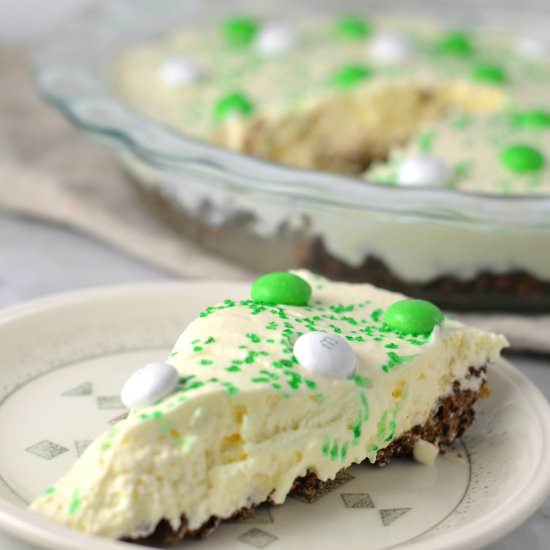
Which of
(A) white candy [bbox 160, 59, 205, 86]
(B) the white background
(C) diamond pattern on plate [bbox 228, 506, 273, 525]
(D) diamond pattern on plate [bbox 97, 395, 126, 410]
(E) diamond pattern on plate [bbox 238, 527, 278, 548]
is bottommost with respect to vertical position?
(B) the white background

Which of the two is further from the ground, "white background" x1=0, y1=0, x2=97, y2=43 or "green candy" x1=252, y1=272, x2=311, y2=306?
"green candy" x1=252, y1=272, x2=311, y2=306

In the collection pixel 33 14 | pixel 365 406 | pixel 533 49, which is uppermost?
pixel 365 406

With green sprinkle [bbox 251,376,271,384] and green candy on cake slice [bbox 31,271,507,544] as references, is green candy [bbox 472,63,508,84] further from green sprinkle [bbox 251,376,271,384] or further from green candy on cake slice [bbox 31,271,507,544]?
green sprinkle [bbox 251,376,271,384]

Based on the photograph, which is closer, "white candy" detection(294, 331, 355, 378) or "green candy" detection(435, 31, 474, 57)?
"white candy" detection(294, 331, 355, 378)

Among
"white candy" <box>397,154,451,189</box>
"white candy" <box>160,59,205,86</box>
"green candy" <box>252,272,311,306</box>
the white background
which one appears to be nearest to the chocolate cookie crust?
"green candy" <box>252,272,311,306</box>

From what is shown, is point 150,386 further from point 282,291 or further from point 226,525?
point 282,291

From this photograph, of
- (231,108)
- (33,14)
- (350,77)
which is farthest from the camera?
(33,14)

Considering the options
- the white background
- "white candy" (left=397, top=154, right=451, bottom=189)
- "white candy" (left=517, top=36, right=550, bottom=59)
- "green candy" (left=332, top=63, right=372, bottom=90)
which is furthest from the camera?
the white background

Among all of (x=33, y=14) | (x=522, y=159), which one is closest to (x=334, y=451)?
(x=522, y=159)
